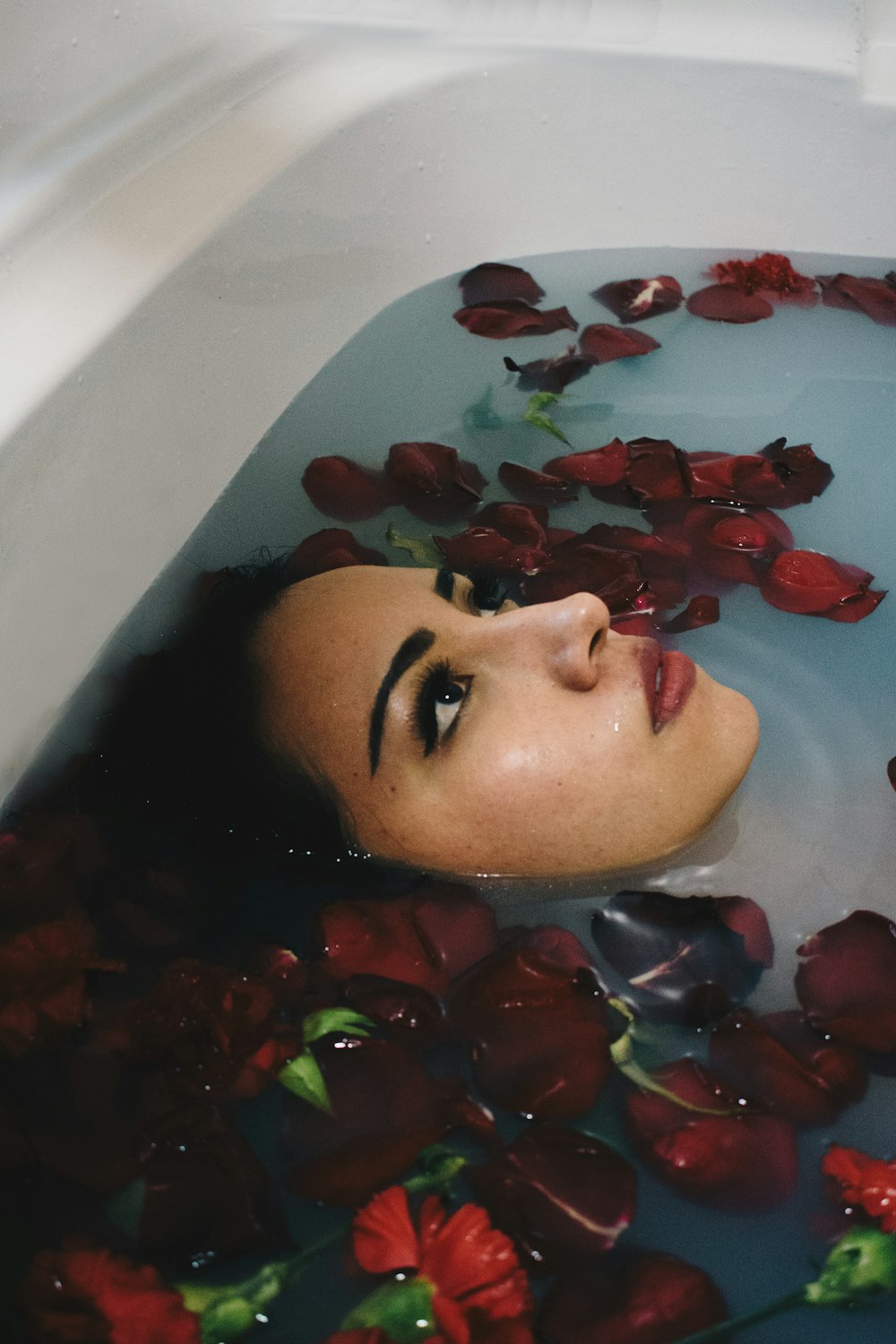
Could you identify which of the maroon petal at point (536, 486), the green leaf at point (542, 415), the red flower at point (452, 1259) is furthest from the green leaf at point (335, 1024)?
the green leaf at point (542, 415)

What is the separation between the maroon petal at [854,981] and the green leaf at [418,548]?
507 millimetres

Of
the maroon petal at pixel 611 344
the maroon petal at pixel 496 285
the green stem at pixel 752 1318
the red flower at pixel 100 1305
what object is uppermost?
the maroon petal at pixel 496 285

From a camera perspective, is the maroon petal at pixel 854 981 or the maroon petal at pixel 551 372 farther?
the maroon petal at pixel 551 372

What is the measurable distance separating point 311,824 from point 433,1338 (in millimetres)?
351

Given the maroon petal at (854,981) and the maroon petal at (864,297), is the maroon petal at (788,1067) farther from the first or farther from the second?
the maroon petal at (864,297)

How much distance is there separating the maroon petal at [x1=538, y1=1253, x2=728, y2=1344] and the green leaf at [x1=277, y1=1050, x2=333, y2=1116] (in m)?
0.18

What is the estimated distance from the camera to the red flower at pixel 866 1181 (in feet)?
2.36

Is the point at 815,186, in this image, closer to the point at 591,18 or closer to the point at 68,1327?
the point at 591,18

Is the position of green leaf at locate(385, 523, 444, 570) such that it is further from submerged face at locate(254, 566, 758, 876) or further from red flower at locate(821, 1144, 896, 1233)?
red flower at locate(821, 1144, 896, 1233)

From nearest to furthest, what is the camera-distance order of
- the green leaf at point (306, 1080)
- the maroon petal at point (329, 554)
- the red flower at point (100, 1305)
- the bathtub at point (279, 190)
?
the red flower at point (100, 1305), the green leaf at point (306, 1080), the bathtub at point (279, 190), the maroon petal at point (329, 554)

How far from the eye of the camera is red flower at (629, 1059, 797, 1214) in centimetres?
74

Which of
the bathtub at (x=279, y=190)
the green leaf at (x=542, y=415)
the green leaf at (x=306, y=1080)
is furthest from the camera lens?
the green leaf at (x=542, y=415)

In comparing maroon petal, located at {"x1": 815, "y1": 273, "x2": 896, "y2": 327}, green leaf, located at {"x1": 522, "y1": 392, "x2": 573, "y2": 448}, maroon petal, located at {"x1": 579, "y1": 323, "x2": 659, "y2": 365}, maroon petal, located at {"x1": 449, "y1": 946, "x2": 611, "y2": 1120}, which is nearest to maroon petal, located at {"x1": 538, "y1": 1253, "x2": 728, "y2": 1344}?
maroon petal, located at {"x1": 449, "y1": 946, "x2": 611, "y2": 1120}

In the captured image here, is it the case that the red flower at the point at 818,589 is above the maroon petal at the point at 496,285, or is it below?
below
